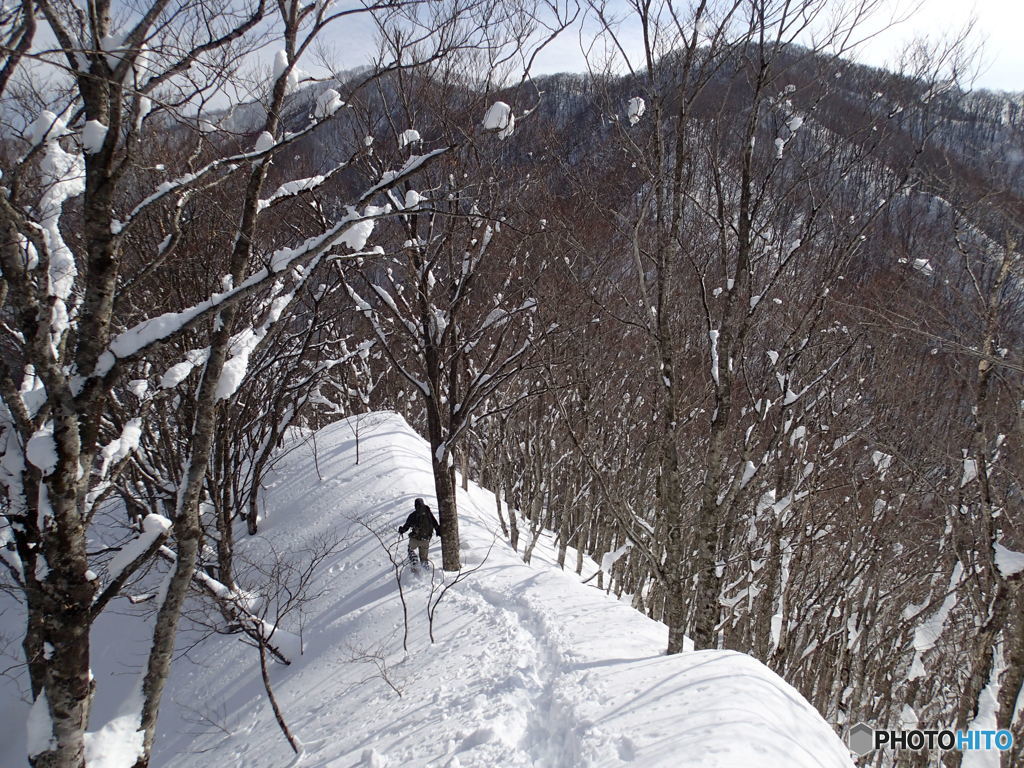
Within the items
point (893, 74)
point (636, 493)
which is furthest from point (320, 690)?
point (636, 493)

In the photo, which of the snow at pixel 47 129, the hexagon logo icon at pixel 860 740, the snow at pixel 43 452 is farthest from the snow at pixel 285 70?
the hexagon logo icon at pixel 860 740

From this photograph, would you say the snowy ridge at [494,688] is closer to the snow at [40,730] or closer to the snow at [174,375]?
the snow at [40,730]

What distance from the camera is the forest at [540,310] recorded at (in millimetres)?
3299

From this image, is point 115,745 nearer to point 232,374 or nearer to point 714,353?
point 232,374

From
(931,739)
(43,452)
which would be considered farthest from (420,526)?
(931,739)

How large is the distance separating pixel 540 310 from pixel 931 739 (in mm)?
9640

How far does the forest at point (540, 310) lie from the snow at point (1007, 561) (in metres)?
0.03

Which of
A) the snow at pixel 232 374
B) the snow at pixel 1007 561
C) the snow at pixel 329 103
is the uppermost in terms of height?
the snow at pixel 329 103

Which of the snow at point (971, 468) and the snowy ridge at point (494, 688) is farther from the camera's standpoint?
Answer: the snow at point (971, 468)

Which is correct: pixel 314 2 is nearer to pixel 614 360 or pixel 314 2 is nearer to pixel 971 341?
pixel 971 341

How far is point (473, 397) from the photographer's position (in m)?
7.82

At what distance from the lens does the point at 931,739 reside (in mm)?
8891

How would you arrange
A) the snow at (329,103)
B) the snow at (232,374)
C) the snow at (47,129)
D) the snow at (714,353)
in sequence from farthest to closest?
the snow at (714,353)
the snow at (232,374)
the snow at (329,103)
the snow at (47,129)

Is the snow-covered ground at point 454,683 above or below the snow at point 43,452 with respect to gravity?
below
